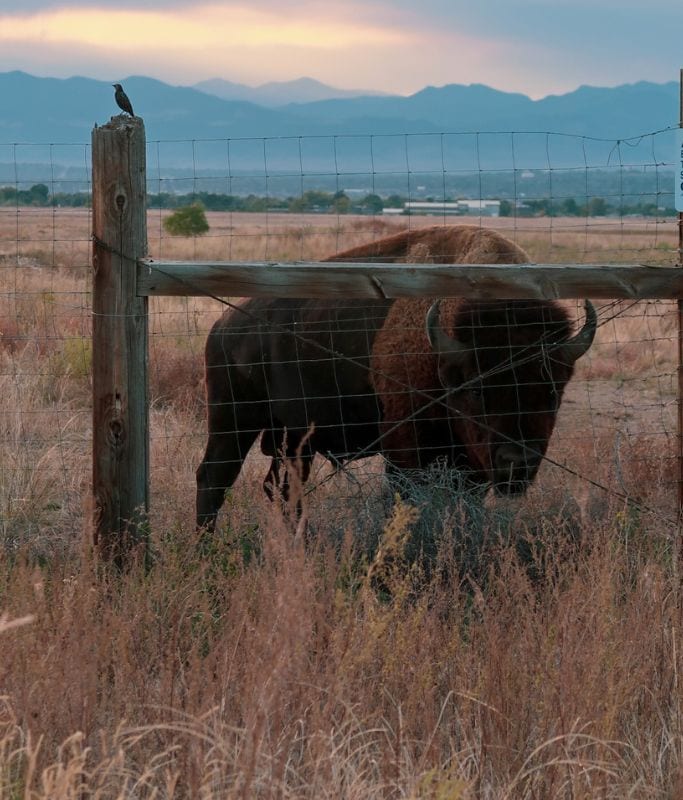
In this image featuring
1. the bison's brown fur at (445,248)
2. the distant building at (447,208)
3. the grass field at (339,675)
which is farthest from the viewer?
the distant building at (447,208)

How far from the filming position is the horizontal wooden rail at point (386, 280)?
5180 mm

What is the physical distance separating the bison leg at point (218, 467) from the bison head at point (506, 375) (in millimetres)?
1577

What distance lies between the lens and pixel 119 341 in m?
5.18

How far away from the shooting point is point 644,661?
411 centimetres

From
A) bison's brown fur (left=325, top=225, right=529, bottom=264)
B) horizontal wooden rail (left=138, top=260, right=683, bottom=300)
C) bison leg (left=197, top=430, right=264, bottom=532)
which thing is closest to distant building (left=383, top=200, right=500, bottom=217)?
bison's brown fur (left=325, top=225, right=529, bottom=264)

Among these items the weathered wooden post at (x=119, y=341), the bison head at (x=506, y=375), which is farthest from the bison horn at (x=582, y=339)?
the weathered wooden post at (x=119, y=341)

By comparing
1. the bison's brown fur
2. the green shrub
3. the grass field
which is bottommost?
the grass field

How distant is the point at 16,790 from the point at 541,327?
424 cm

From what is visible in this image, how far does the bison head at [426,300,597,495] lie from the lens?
6324 mm

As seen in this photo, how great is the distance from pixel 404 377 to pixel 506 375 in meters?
0.77

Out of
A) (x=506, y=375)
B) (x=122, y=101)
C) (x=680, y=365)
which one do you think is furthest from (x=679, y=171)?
(x=122, y=101)

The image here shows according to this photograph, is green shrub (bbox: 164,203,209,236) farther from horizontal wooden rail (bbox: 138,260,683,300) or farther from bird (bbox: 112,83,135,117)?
horizontal wooden rail (bbox: 138,260,683,300)

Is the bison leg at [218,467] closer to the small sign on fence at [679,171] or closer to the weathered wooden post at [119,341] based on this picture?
the weathered wooden post at [119,341]

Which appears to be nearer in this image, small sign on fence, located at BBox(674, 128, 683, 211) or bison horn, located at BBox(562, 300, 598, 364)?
small sign on fence, located at BBox(674, 128, 683, 211)
